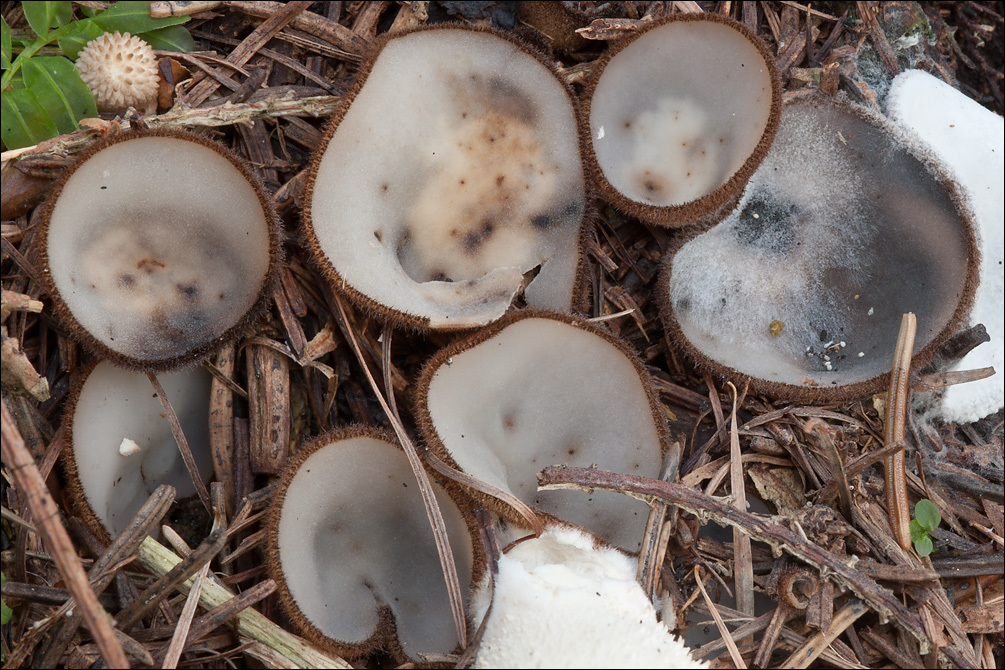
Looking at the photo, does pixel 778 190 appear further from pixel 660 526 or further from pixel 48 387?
pixel 48 387

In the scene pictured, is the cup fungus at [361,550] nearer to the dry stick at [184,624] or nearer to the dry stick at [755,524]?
the dry stick at [184,624]

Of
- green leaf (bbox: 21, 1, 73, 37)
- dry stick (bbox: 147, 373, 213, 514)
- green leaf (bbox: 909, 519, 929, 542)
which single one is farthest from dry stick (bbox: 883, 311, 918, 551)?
green leaf (bbox: 21, 1, 73, 37)

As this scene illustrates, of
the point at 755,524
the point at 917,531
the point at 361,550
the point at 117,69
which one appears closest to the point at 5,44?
the point at 117,69

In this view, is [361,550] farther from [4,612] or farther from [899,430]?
[899,430]

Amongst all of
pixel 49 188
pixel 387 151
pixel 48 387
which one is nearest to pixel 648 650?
pixel 387 151

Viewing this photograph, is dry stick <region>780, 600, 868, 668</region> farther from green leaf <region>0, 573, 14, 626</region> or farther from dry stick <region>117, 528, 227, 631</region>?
green leaf <region>0, 573, 14, 626</region>

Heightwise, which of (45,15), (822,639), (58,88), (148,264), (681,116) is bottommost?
(822,639)
